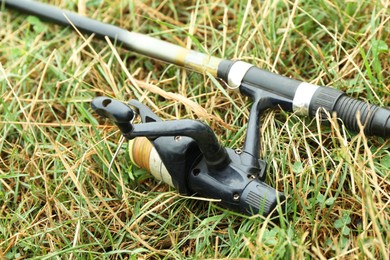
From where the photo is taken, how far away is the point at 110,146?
2.79 meters

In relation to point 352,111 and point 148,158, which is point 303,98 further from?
point 148,158

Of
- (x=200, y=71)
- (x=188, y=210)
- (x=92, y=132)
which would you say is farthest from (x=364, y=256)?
(x=92, y=132)

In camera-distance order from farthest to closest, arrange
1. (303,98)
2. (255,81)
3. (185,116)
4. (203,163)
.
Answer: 1. (185,116)
2. (255,81)
3. (303,98)
4. (203,163)

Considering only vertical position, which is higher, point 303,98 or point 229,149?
point 303,98

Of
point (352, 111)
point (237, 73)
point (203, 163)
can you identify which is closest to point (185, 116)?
point (237, 73)

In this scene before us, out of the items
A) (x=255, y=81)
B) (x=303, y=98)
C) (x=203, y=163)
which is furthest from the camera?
(x=255, y=81)

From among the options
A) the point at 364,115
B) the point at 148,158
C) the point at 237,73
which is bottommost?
the point at 148,158

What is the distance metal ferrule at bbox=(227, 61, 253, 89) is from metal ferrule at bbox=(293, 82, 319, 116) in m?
0.29

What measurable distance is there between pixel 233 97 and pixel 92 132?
0.72 m

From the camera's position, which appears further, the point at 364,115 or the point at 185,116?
the point at 185,116

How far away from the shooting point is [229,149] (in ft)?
8.33

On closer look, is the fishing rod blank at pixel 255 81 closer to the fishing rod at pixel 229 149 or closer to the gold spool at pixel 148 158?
the fishing rod at pixel 229 149

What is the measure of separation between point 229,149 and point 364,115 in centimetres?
59

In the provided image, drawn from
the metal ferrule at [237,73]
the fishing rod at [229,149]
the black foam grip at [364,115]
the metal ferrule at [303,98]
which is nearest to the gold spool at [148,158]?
the fishing rod at [229,149]
